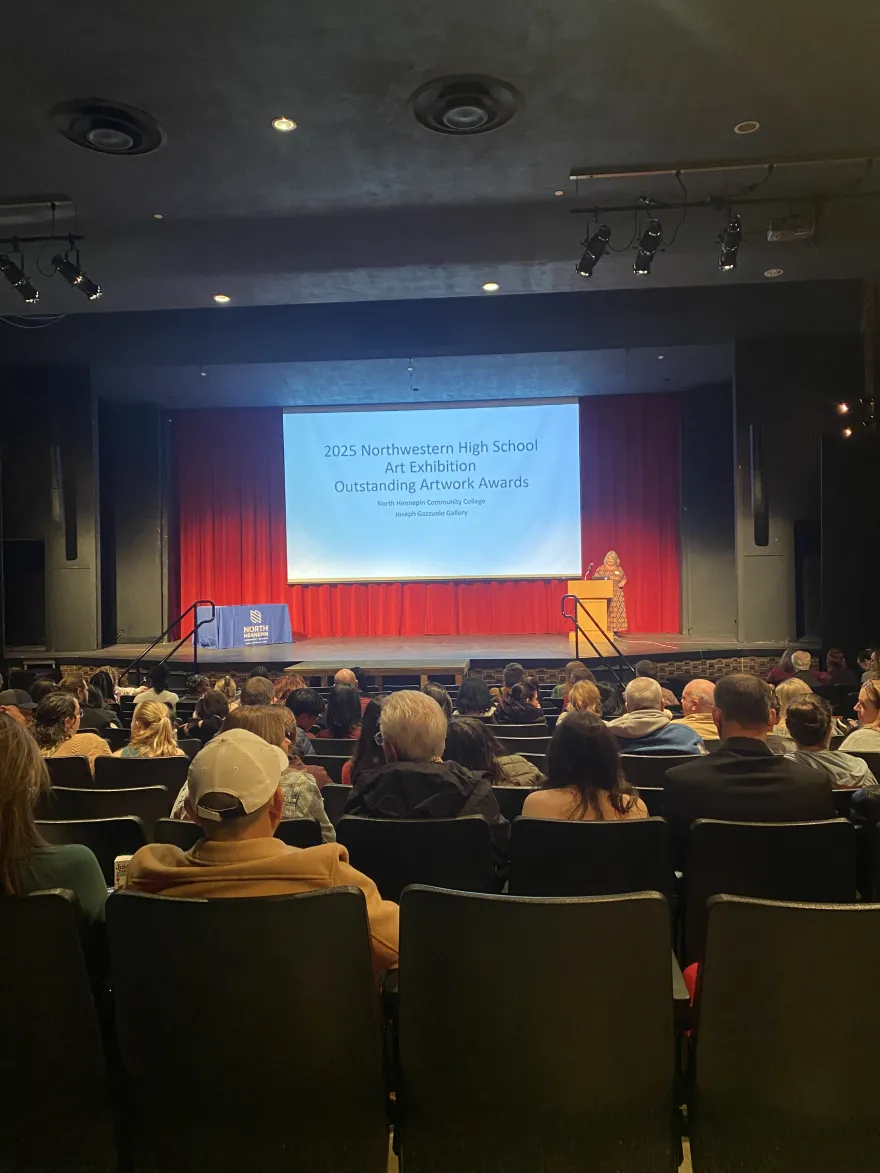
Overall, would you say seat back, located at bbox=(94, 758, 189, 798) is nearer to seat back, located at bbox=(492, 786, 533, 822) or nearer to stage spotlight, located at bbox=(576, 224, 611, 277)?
seat back, located at bbox=(492, 786, 533, 822)

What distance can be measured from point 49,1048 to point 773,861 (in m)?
1.69

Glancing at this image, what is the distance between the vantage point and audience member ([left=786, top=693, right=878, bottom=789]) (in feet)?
9.82

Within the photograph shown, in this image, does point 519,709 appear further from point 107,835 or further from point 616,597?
point 616,597

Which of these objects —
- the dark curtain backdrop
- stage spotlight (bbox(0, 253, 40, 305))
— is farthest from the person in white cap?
the dark curtain backdrop

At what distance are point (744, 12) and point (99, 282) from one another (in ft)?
20.8

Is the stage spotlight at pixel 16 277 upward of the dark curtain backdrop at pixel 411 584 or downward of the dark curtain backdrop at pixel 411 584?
upward

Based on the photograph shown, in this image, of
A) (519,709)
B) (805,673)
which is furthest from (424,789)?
(805,673)

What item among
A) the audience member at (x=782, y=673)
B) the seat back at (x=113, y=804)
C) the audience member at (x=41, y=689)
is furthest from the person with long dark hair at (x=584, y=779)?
the audience member at (x=782, y=673)

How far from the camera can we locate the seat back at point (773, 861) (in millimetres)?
2137

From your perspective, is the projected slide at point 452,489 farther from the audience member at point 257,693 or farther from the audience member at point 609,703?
the audience member at point 257,693

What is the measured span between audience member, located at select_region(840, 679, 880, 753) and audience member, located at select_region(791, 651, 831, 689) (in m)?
2.72

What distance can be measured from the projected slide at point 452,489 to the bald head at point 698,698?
833 cm

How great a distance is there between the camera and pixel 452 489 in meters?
12.7

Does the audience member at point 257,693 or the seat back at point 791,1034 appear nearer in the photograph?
the seat back at point 791,1034
